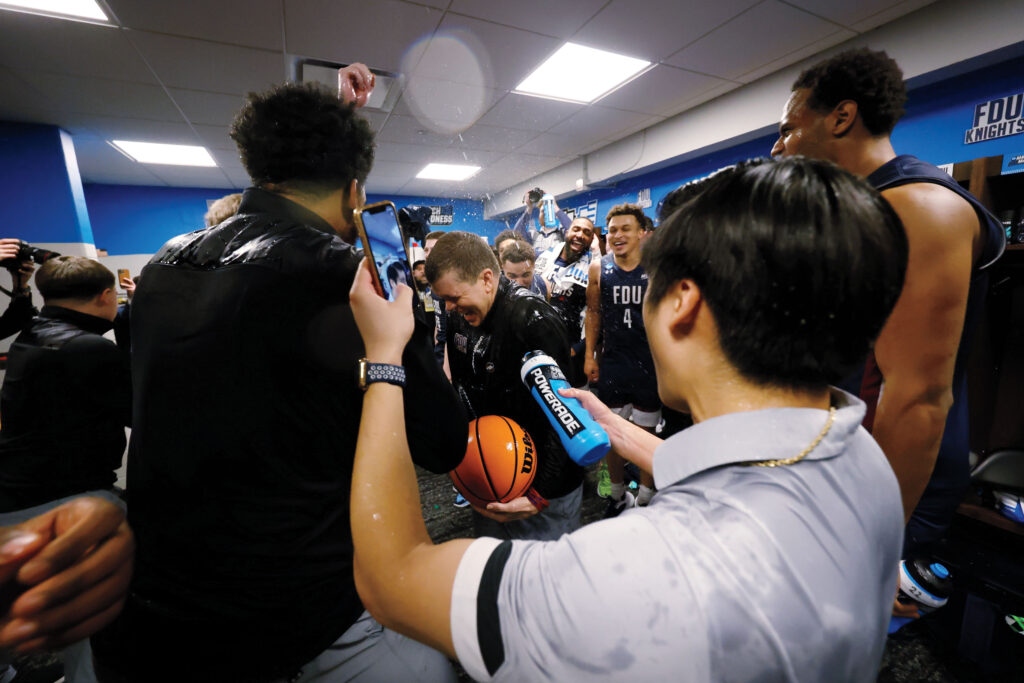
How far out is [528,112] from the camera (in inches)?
200

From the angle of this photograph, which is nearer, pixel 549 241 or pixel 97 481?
pixel 97 481

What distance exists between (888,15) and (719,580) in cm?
495

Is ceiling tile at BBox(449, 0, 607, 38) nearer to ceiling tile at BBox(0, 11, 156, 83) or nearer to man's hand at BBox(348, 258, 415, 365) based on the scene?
ceiling tile at BBox(0, 11, 156, 83)

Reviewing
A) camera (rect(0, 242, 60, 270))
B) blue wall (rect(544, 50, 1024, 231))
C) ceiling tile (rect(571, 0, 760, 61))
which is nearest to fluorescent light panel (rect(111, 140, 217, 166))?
camera (rect(0, 242, 60, 270))

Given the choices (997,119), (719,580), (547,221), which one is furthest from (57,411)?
(997,119)

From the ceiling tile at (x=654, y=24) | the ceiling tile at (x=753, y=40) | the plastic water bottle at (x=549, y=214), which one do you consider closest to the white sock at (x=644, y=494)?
the plastic water bottle at (x=549, y=214)

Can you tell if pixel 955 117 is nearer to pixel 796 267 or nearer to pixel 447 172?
pixel 796 267

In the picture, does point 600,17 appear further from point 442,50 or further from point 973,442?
point 973,442

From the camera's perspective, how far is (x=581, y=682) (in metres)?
0.41

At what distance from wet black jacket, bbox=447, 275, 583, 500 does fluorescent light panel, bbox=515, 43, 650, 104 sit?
3124 millimetres

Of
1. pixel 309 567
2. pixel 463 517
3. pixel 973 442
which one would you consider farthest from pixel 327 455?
pixel 973 442

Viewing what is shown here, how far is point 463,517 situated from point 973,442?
3.02m

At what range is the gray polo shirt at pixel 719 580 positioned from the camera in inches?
15.4

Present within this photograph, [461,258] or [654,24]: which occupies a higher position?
[654,24]
